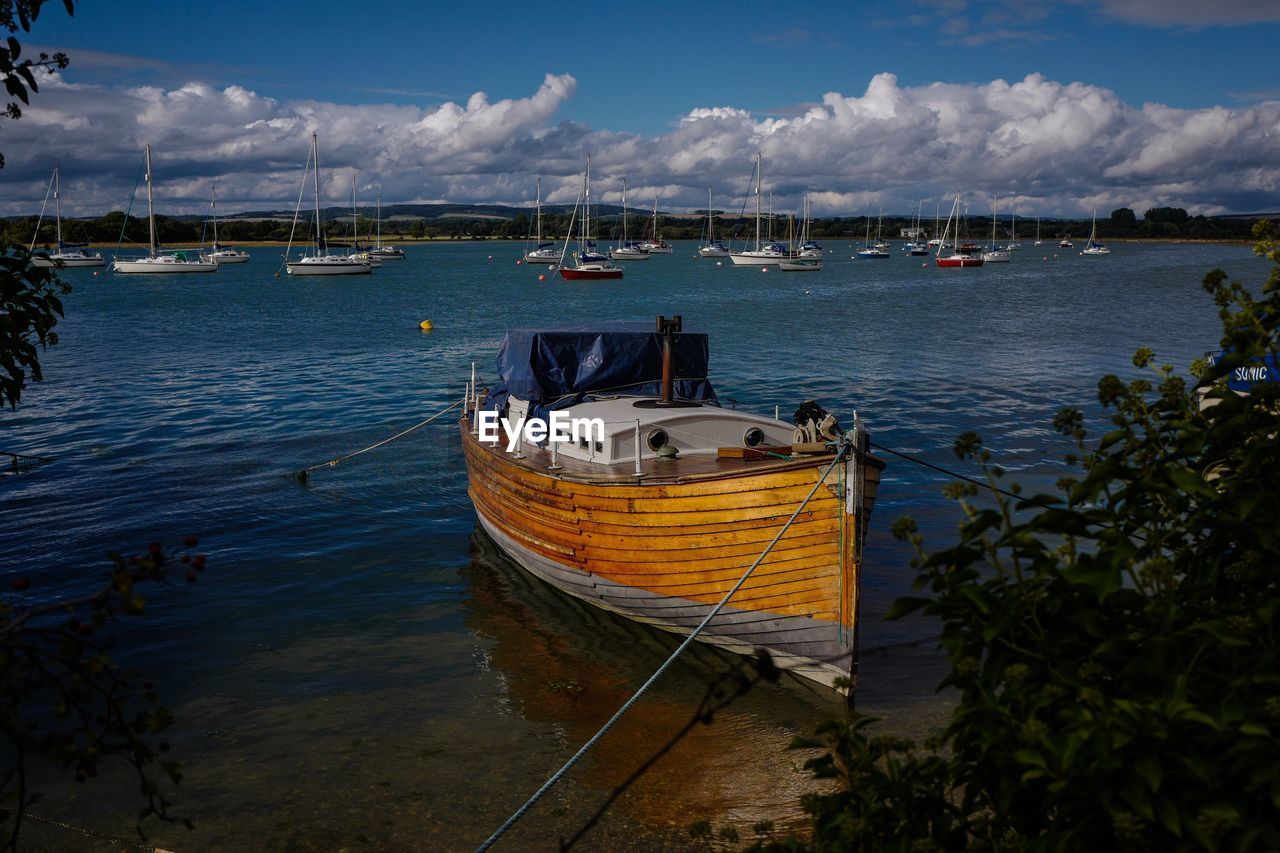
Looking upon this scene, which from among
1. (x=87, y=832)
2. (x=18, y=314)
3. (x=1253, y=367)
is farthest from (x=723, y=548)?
(x=18, y=314)

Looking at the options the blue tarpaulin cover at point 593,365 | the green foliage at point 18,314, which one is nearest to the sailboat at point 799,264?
the blue tarpaulin cover at point 593,365

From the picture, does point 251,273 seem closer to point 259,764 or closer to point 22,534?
point 22,534

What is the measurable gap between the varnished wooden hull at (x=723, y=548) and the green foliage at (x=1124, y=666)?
8.14m

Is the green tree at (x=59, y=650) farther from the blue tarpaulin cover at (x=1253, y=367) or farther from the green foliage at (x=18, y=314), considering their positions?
the blue tarpaulin cover at (x=1253, y=367)

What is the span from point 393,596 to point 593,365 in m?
5.54

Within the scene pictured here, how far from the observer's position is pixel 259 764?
449 inches

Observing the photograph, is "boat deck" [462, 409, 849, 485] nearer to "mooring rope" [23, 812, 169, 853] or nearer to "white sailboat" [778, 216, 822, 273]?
"mooring rope" [23, 812, 169, 853]

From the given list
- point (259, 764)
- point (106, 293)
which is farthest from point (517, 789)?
point (106, 293)

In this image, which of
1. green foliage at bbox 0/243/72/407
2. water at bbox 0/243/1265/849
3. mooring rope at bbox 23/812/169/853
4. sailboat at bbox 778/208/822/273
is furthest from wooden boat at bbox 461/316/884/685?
sailboat at bbox 778/208/822/273

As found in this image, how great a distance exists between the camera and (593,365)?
1791 cm

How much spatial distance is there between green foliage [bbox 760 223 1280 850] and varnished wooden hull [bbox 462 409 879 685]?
814cm

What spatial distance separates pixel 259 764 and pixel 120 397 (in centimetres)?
2955

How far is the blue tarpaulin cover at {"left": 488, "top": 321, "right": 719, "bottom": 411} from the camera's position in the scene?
1773 centimetres

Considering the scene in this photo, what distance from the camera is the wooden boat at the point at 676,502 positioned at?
12.6 metres
